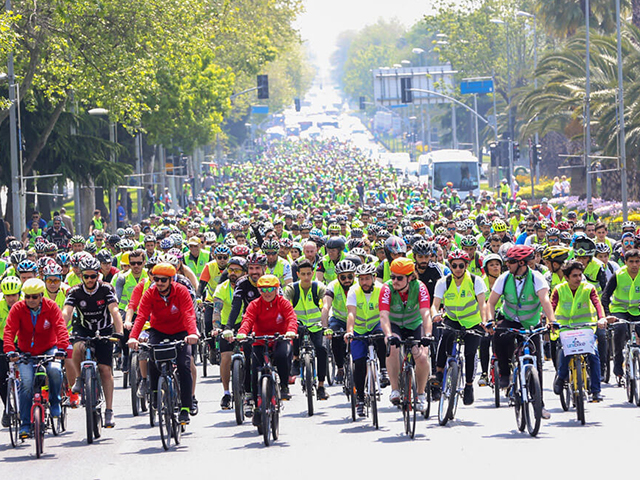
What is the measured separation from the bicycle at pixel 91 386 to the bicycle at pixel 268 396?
4.76 ft

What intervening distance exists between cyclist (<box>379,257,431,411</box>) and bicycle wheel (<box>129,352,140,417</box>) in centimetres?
291

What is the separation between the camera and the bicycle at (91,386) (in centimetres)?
1199

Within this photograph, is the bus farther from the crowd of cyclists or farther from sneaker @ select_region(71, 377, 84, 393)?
sneaker @ select_region(71, 377, 84, 393)

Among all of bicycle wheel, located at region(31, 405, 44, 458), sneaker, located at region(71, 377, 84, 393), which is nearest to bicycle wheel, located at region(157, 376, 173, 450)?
bicycle wheel, located at region(31, 405, 44, 458)

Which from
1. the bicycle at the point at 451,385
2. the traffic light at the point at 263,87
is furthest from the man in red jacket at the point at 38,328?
the traffic light at the point at 263,87

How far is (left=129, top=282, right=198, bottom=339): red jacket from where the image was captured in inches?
474

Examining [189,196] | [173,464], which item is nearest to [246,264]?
[173,464]

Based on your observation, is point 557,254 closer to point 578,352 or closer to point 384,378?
point 578,352

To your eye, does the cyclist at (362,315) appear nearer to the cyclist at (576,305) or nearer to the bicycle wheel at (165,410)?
the cyclist at (576,305)

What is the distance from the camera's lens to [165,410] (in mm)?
11578

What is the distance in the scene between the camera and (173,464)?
10898 mm

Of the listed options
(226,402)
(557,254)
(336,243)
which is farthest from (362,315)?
(336,243)

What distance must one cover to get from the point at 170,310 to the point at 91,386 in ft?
3.20

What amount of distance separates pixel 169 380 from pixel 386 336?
1.94m
